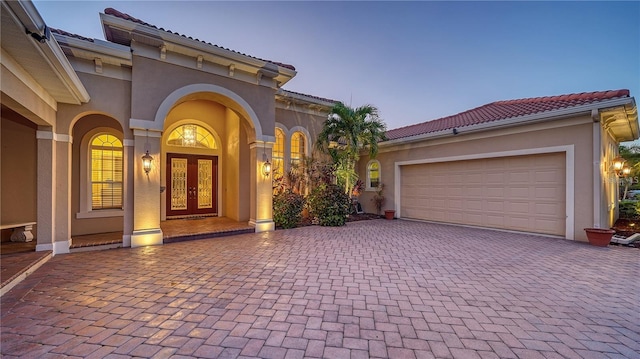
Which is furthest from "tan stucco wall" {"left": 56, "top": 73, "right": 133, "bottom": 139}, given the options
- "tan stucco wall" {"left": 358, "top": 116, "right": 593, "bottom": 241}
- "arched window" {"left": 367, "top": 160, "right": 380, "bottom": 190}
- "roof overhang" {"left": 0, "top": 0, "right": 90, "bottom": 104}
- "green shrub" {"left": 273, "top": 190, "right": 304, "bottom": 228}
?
"tan stucco wall" {"left": 358, "top": 116, "right": 593, "bottom": 241}

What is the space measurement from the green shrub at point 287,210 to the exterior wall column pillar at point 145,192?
336 cm

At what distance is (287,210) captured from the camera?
8.34 metres

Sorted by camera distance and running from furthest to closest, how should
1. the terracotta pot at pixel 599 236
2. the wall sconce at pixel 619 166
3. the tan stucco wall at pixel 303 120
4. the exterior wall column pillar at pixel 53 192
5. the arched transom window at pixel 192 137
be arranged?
the tan stucco wall at pixel 303 120 < the arched transom window at pixel 192 137 < the wall sconce at pixel 619 166 < the terracotta pot at pixel 599 236 < the exterior wall column pillar at pixel 53 192

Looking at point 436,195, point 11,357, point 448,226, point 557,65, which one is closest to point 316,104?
point 436,195

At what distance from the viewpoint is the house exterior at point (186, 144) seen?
5156mm

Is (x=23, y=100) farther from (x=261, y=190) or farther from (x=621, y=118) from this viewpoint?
(x=621, y=118)

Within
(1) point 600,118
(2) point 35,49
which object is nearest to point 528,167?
(1) point 600,118

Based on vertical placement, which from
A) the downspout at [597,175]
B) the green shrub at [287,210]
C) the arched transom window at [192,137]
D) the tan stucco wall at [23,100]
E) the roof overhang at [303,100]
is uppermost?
the roof overhang at [303,100]

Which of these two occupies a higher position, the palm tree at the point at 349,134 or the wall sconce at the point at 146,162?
the palm tree at the point at 349,134

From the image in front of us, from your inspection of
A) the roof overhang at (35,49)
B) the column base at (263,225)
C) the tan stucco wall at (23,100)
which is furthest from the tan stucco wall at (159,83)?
the column base at (263,225)

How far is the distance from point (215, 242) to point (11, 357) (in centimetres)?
429

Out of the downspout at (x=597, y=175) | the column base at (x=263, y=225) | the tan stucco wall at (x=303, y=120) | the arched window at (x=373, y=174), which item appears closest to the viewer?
the downspout at (x=597, y=175)

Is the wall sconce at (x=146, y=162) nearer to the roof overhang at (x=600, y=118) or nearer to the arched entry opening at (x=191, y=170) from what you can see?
the arched entry opening at (x=191, y=170)

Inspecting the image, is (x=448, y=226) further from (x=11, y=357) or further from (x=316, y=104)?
(x=11, y=357)
